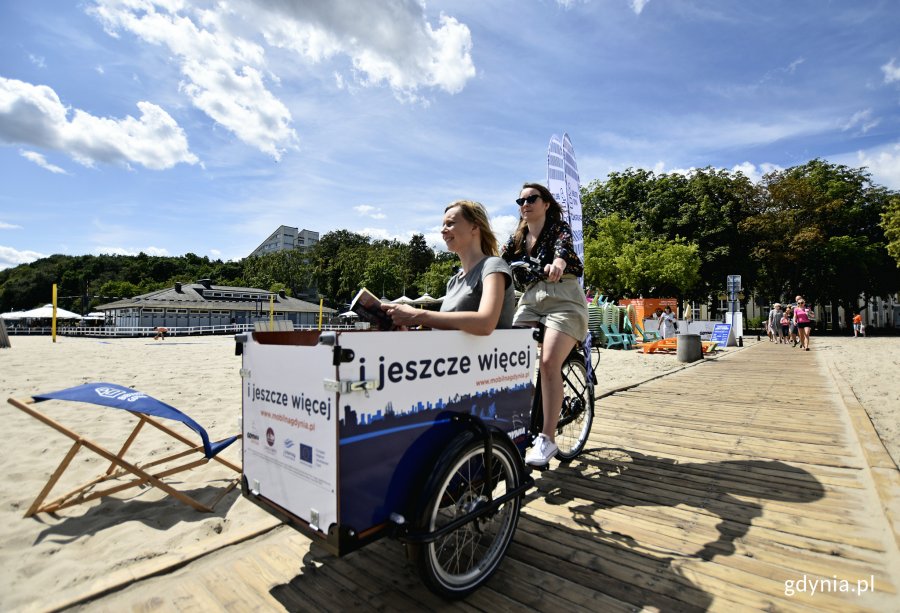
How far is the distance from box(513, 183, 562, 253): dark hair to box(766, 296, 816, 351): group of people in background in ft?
59.9

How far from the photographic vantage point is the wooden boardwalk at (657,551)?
1968mm

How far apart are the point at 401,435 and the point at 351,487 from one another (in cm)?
27

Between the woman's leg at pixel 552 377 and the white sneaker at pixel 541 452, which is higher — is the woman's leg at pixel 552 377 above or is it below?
above

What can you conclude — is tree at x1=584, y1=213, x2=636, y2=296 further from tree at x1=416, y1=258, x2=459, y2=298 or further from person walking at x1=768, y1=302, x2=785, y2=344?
tree at x1=416, y1=258, x2=459, y2=298

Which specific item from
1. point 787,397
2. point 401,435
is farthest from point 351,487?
point 787,397

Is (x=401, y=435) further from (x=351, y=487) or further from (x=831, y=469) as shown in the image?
(x=831, y=469)

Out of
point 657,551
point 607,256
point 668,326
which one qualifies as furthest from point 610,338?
point 657,551

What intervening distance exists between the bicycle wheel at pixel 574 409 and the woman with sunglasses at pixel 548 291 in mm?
647

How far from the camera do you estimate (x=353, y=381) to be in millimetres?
1628

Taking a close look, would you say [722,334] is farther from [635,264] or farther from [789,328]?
[635,264]

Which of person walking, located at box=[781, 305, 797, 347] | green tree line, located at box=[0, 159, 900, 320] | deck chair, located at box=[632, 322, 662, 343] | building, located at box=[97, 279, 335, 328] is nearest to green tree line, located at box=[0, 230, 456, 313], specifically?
building, located at box=[97, 279, 335, 328]

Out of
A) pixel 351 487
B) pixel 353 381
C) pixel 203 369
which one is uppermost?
pixel 353 381

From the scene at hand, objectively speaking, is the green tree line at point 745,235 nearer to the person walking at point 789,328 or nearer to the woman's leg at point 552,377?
the person walking at point 789,328

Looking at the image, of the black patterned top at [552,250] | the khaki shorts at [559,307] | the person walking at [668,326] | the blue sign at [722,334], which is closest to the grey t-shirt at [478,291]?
the khaki shorts at [559,307]
